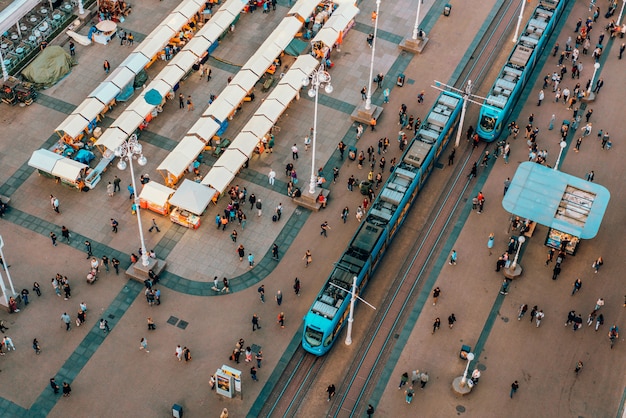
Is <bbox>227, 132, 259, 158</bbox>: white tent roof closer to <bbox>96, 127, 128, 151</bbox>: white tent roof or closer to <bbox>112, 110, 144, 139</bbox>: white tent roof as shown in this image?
<bbox>112, 110, 144, 139</bbox>: white tent roof

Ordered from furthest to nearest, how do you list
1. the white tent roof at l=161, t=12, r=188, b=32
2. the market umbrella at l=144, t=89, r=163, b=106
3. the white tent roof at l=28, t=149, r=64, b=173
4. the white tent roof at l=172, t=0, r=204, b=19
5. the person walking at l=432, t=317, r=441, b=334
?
the white tent roof at l=172, t=0, r=204, b=19 → the white tent roof at l=161, t=12, r=188, b=32 → the market umbrella at l=144, t=89, r=163, b=106 → the white tent roof at l=28, t=149, r=64, b=173 → the person walking at l=432, t=317, r=441, b=334

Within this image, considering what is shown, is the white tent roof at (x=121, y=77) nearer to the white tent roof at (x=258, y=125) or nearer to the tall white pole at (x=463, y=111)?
the white tent roof at (x=258, y=125)

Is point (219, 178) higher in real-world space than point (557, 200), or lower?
lower

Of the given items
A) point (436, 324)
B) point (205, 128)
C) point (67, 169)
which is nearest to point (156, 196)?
point (67, 169)

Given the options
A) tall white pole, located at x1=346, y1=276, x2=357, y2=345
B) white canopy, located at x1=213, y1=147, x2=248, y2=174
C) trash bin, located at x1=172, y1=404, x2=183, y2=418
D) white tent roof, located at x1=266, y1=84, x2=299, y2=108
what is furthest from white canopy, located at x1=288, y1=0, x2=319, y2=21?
trash bin, located at x1=172, y1=404, x2=183, y2=418

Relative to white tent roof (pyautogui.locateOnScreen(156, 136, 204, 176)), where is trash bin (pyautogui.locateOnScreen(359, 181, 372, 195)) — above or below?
above

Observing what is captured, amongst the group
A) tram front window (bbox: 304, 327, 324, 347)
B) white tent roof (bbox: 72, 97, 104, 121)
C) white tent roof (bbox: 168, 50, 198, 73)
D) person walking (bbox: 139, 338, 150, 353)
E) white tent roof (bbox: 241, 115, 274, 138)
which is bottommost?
person walking (bbox: 139, 338, 150, 353)

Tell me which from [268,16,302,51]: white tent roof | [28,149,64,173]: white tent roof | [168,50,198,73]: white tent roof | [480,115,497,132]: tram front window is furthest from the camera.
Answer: [268,16,302,51]: white tent roof

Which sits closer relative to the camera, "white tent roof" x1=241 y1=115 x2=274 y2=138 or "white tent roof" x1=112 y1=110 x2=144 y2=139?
"white tent roof" x1=112 y1=110 x2=144 y2=139

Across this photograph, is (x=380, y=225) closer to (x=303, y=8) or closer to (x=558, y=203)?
(x=558, y=203)
